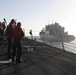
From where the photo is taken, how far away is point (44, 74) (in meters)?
6.12

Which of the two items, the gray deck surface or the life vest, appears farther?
the life vest

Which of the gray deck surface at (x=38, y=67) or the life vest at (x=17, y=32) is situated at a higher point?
the life vest at (x=17, y=32)

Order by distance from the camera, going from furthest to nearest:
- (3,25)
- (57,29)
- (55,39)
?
(57,29)
(55,39)
(3,25)

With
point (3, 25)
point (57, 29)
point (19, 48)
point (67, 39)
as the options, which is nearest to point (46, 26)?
point (57, 29)

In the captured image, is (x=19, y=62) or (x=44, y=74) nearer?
(x=44, y=74)

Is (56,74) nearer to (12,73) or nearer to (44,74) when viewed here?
(44,74)

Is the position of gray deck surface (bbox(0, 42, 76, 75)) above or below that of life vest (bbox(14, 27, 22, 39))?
below

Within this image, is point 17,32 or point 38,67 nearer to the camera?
point 38,67

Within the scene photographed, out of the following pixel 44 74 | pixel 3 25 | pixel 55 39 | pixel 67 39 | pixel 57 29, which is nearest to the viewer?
pixel 44 74

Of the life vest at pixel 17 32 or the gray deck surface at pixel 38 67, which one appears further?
the life vest at pixel 17 32

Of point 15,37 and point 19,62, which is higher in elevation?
point 15,37

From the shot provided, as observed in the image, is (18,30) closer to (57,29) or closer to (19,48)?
(19,48)

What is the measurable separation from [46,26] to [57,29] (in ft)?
23.3

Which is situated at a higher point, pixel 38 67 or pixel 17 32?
pixel 17 32
